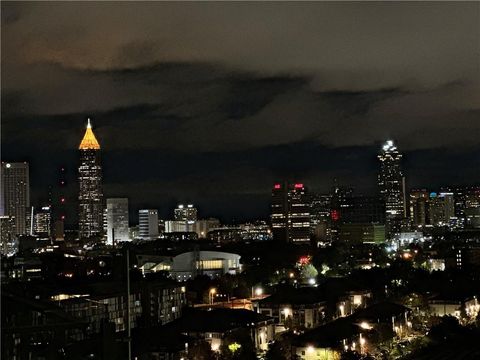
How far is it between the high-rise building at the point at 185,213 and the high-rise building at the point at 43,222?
26.5ft

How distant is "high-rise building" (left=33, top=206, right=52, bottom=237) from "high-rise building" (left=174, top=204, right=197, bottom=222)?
319 inches

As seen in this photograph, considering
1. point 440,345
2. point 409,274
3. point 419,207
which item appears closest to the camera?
point 440,345

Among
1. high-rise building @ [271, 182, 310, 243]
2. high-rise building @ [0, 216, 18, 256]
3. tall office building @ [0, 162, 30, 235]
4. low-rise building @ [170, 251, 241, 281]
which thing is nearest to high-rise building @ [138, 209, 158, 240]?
tall office building @ [0, 162, 30, 235]

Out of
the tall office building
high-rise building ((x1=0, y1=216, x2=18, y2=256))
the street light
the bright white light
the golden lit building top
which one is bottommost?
the bright white light

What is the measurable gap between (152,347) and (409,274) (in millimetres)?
8331

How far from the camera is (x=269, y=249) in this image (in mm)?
21000

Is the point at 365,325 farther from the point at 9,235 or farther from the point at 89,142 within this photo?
the point at 89,142

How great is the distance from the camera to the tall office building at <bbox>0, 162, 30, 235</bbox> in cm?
3102

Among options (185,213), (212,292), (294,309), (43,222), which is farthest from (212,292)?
(185,213)

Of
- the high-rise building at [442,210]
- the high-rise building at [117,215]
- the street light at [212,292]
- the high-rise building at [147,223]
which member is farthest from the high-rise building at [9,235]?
the high-rise building at [442,210]

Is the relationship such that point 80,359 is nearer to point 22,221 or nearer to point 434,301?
point 434,301

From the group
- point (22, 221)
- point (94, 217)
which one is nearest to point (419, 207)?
point (94, 217)

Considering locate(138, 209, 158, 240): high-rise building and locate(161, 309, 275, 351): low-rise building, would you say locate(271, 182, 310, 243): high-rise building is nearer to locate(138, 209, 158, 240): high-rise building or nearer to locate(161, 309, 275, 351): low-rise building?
locate(138, 209, 158, 240): high-rise building

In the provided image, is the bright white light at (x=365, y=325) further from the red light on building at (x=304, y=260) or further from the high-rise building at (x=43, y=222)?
the high-rise building at (x=43, y=222)
